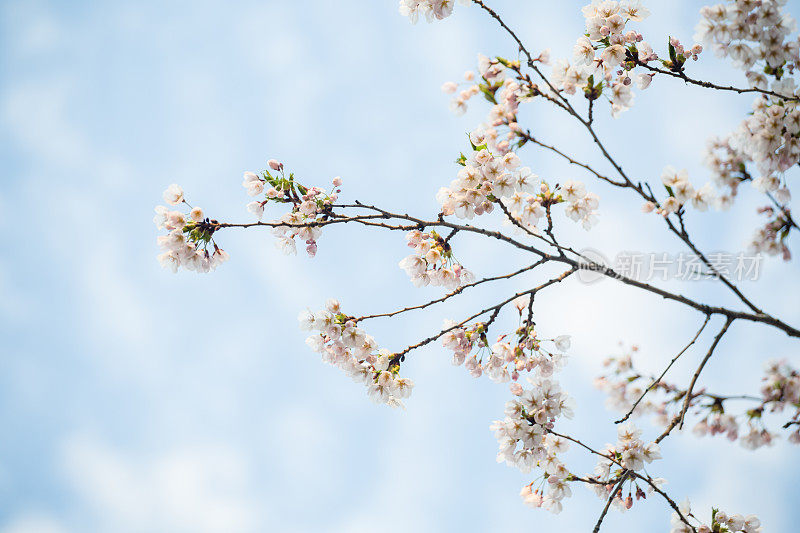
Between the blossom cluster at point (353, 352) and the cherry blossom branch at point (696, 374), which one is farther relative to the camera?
the blossom cluster at point (353, 352)

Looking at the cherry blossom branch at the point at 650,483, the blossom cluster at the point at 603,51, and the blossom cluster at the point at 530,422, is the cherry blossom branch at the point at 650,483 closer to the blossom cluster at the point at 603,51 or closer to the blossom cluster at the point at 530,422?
the blossom cluster at the point at 530,422

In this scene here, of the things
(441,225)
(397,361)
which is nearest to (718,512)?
(397,361)

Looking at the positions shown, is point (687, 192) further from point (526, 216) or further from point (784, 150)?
point (526, 216)

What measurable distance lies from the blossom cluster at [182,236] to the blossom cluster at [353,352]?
2.55 feet

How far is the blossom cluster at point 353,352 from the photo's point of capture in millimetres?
3379

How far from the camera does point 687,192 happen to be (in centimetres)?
325

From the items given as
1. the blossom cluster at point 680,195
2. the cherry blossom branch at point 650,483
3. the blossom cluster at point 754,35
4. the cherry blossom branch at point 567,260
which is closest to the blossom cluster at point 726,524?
the cherry blossom branch at point 650,483

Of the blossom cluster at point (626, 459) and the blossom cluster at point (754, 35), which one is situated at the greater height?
the blossom cluster at point (754, 35)

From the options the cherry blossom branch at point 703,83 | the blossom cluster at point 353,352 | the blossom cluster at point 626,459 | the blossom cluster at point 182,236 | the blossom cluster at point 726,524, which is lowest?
the blossom cluster at point 726,524

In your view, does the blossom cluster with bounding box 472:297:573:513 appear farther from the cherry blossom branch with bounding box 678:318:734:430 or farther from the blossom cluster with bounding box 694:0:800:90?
the blossom cluster with bounding box 694:0:800:90

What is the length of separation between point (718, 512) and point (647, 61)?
303 centimetres

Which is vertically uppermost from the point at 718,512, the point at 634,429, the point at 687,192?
the point at 687,192

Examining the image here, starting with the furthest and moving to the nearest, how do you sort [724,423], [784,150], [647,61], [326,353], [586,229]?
[724,423] < [586,229] < [326,353] < [647,61] < [784,150]

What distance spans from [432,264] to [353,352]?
856 millimetres
